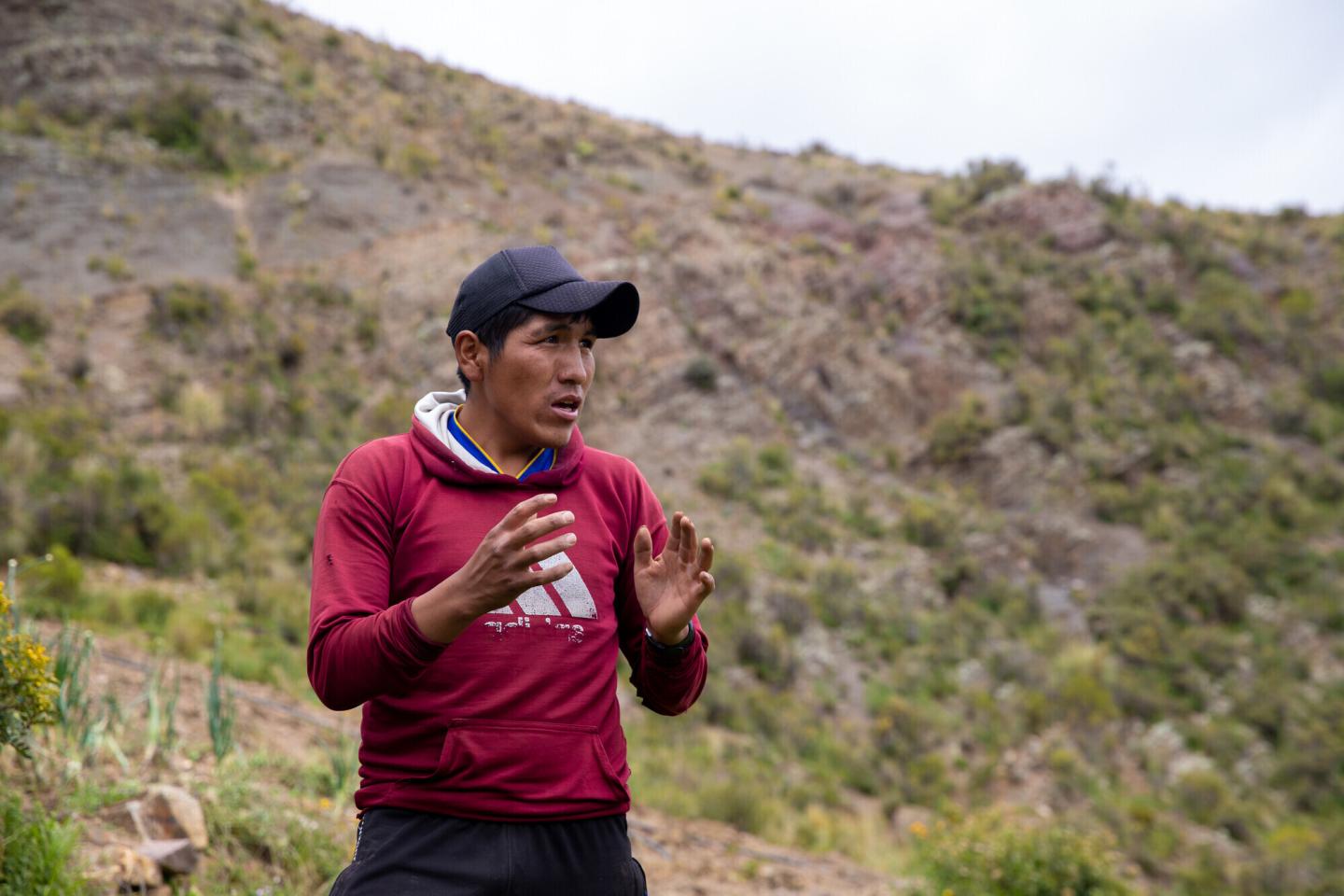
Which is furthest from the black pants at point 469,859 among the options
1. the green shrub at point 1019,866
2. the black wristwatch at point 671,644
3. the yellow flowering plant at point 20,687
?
the green shrub at point 1019,866

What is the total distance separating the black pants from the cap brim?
3.14ft

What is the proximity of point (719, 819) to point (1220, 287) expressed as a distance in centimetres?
2273

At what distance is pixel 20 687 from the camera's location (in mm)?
2840

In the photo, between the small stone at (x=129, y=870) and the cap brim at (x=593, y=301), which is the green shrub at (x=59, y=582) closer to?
the small stone at (x=129, y=870)

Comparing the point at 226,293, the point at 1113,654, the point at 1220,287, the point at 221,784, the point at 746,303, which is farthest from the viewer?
the point at 1220,287

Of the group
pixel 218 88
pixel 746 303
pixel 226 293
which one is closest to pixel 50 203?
pixel 226 293

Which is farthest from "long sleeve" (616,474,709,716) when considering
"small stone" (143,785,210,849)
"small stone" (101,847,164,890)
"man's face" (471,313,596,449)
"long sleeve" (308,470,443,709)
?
"small stone" (143,785,210,849)

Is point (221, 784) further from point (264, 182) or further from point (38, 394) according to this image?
point (264, 182)

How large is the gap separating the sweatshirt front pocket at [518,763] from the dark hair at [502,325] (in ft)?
2.44

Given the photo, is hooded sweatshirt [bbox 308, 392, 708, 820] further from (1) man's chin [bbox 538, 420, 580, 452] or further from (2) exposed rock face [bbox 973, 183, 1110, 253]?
(2) exposed rock face [bbox 973, 183, 1110, 253]

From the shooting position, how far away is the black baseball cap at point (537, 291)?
1.94 meters

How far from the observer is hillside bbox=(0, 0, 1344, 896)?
10.9 m

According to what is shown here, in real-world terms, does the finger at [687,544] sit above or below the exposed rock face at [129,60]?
below

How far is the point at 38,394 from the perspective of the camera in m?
13.9
